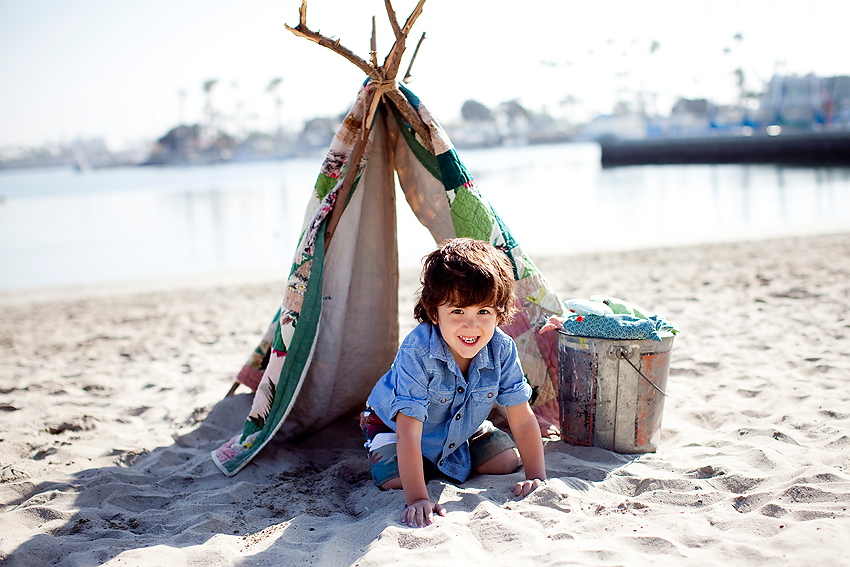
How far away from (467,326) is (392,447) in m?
0.75

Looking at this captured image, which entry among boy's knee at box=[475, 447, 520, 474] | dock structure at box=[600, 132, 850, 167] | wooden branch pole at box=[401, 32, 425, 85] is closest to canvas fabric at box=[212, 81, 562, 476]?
wooden branch pole at box=[401, 32, 425, 85]

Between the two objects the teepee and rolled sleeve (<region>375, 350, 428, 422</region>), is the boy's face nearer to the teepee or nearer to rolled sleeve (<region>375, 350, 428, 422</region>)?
rolled sleeve (<region>375, 350, 428, 422</region>)

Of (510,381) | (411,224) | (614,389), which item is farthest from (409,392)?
(411,224)

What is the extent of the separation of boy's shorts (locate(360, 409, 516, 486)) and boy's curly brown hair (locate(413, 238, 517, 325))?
66 centimetres

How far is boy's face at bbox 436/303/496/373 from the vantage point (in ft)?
8.35

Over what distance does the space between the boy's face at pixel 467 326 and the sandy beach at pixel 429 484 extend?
64cm

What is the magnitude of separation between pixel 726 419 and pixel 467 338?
6.24ft

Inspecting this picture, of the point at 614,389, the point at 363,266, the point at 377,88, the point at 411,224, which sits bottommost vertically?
the point at 614,389

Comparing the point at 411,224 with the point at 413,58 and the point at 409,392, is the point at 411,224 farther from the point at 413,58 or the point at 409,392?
the point at 409,392

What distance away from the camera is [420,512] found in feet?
8.08

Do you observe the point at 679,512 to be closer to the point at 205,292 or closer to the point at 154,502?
the point at 154,502

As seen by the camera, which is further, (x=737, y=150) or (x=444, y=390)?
(x=737, y=150)

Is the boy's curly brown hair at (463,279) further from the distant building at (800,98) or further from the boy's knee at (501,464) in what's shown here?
the distant building at (800,98)

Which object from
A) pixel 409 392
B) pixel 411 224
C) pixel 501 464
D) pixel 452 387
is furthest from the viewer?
pixel 411 224
